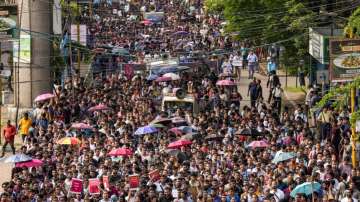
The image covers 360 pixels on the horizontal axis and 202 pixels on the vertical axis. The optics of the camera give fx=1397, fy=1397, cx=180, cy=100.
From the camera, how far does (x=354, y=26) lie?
29828 mm

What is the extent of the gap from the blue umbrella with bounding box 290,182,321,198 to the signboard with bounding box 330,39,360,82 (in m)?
4.61

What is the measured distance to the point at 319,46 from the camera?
38750 mm

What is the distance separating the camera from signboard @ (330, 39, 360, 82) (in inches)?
1235

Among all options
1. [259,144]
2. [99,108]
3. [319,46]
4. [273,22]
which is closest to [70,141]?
[259,144]

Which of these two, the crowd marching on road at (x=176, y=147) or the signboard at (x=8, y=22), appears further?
the signboard at (x=8, y=22)

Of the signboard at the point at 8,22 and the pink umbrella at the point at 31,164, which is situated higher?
the signboard at the point at 8,22

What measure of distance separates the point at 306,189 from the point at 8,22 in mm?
20072

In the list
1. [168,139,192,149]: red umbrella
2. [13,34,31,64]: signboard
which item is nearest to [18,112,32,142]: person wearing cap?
[168,139,192,149]: red umbrella

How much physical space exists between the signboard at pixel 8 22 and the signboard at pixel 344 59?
14.8 meters

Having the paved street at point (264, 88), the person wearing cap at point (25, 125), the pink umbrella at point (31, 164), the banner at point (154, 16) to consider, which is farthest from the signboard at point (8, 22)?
the banner at point (154, 16)

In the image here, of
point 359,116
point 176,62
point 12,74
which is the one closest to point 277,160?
point 359,116

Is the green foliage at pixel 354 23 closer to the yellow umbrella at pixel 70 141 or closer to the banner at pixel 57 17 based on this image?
the yellow umbrella at pixel 70 141

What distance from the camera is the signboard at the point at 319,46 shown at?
38000 mm

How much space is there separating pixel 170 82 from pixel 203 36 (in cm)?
1940
